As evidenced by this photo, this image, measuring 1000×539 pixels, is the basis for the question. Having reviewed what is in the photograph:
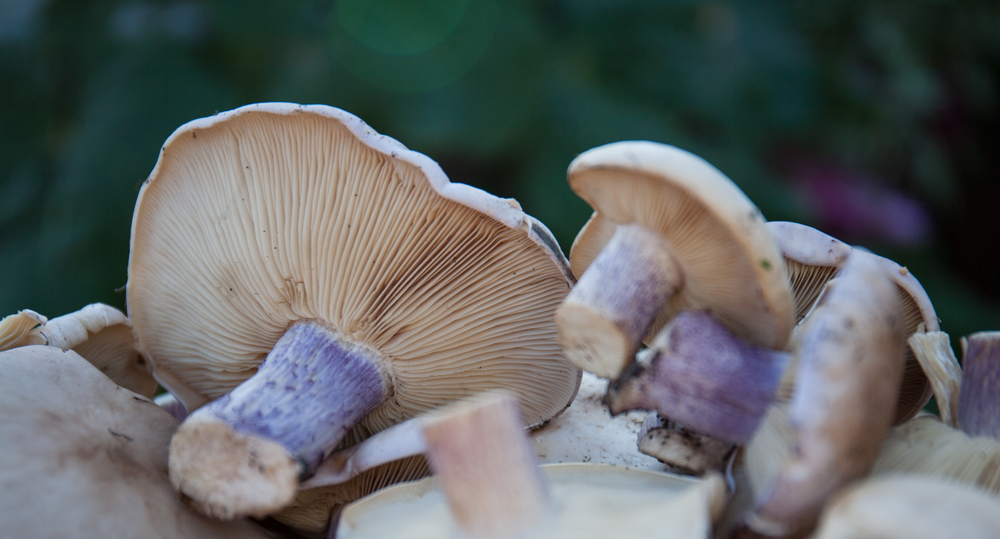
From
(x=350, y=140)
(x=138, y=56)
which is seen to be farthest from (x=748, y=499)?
(x=138, y=56)

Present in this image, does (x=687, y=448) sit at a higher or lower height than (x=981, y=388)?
lower

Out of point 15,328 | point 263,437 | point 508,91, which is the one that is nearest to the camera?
point 263,437

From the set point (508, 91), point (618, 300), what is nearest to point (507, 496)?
point (618, 300)

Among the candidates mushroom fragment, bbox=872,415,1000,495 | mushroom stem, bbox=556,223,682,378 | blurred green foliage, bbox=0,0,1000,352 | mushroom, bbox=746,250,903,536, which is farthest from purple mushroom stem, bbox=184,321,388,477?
blurred green foliage, bbox=0,0,1000,352

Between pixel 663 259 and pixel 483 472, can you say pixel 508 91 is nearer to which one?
pixel 663 259

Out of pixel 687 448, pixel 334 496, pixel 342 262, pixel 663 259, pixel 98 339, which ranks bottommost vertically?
pixel 334 496
